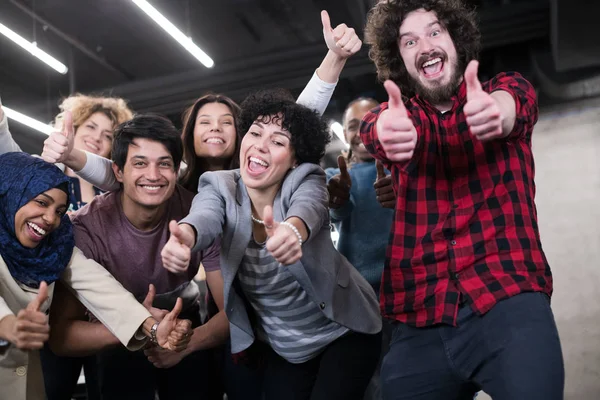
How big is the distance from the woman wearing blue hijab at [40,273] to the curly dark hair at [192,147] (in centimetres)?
70

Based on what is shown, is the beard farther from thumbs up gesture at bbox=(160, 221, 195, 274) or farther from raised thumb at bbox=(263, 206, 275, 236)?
thumbs up gesture at bbox=(160, 221, 195, 274)

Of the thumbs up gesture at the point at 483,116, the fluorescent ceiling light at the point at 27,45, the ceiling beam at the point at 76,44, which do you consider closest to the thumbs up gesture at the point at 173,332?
the thumbs up gesture at the point at 483,116

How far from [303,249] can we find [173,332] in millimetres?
619

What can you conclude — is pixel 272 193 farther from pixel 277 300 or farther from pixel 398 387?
pixel 398 387

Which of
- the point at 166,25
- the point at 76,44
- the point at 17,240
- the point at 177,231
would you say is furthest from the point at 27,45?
the point at 177,231

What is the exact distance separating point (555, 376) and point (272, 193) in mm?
1147

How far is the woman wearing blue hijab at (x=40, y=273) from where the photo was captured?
2305 millimetres

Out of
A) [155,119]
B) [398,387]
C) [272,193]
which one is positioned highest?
[155,119]

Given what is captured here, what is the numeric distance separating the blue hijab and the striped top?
0.70m

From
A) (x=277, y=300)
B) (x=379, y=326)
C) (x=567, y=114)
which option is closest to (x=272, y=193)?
(x=277, y=300)

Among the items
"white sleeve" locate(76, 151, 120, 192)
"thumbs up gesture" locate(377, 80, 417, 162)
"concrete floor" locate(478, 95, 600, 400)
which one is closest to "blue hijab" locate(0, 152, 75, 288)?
"white sleeve" locate(76, 151, 120, 192)

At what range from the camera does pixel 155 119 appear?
9.32 ft

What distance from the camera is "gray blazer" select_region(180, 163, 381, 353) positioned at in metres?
2.13

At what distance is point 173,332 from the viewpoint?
238 centimetres
